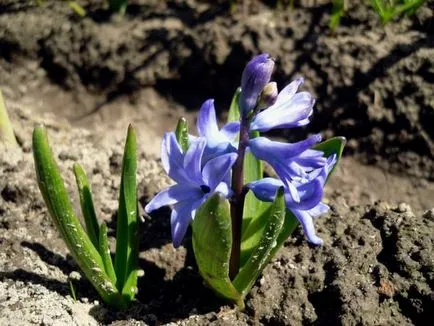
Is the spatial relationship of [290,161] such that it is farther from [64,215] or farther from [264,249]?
[64,215]

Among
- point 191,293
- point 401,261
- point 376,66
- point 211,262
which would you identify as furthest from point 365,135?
point 211,262

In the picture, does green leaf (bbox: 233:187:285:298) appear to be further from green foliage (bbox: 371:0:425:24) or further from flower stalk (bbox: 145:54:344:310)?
green foliage (bbox: 371:0:425:24)

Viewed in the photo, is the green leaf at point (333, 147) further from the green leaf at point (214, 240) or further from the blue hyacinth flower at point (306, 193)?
the green leaf at point (214, 240)

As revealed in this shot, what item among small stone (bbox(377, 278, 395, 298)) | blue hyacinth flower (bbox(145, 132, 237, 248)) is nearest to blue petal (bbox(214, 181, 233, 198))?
blue hyacinth flower (bbox(145, 132, 237, 248))

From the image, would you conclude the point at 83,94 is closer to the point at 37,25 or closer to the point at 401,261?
the point at 37,25

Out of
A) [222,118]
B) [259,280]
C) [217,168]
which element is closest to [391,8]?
[222,118]

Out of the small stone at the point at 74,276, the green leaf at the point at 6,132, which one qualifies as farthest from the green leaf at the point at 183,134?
the green leaf at the point at 6,132
